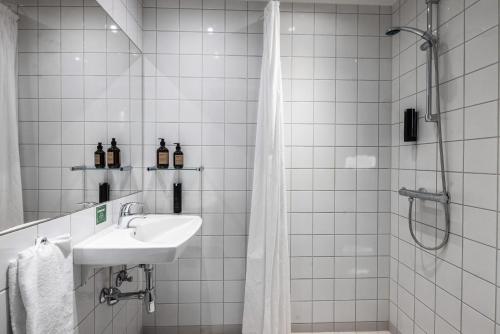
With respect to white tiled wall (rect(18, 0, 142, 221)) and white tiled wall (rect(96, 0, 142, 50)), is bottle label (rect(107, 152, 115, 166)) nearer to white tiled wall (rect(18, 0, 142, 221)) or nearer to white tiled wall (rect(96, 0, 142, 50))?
white tiled wall (rect(18, 0, 142, 221))

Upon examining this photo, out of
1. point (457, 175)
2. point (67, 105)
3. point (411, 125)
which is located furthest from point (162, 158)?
point (457, 175)

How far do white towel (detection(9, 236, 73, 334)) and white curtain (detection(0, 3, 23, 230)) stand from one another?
0.13 m

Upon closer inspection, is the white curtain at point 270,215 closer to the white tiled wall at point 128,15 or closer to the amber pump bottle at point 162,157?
the amber pump bottle at point 162,157

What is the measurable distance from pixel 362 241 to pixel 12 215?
6.97 feet

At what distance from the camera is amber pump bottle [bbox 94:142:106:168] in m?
1.51

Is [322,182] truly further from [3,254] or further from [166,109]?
[3,254]

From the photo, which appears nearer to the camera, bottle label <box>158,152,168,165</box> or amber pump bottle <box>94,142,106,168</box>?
amber pump bottle <box>94,142,106,168</box>

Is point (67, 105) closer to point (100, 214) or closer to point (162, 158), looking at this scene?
point (100, 214)

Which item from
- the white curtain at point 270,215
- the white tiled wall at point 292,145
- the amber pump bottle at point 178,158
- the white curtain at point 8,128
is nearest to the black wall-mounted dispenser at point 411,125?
the white tiled wall at point 292,145

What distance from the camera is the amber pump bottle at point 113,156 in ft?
5.41

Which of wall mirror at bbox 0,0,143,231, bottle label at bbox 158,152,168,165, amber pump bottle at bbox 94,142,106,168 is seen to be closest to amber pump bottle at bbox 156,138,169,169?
bottle label at bbox 158,152,168,165

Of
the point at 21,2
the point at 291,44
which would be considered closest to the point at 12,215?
the point at 21,2

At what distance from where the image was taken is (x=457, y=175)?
1553mm

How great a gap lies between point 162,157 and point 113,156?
1.34 ft
